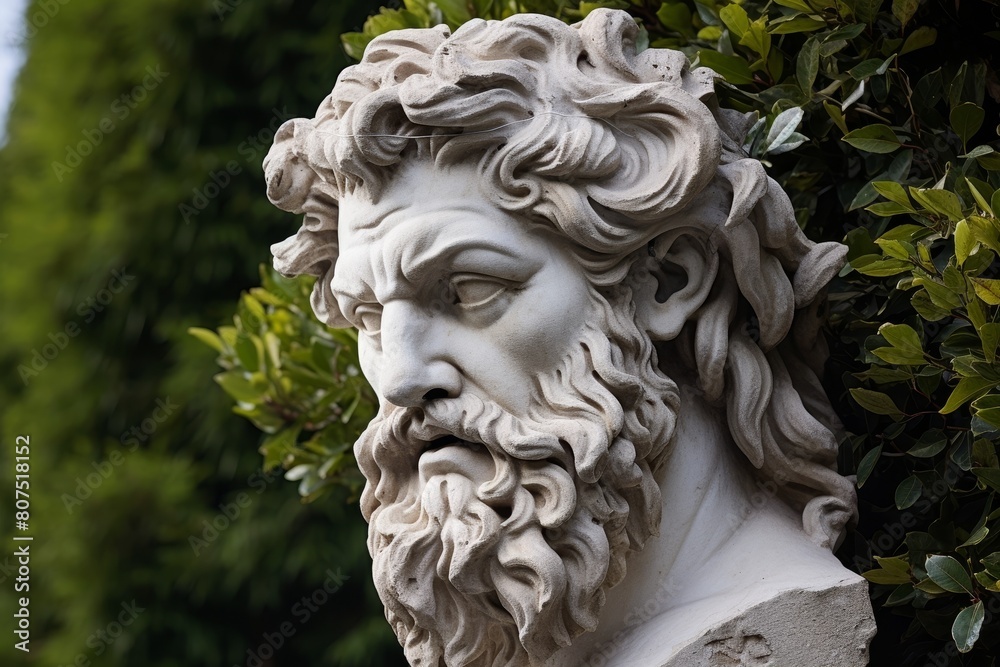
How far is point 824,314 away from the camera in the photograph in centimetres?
231

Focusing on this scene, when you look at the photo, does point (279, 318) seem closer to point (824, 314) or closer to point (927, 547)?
point (824, 314)

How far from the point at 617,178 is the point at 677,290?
21cm

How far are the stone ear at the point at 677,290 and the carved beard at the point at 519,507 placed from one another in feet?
0.20

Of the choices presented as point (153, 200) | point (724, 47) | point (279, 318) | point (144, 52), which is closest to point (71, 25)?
point (144, 52)

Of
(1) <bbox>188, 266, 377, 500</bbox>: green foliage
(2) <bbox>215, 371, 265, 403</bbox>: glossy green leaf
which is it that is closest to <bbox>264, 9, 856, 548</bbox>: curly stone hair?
(1) <bbox>188, 266, 377, 500</bbox>: green foliage

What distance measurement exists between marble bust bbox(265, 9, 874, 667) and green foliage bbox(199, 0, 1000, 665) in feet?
0.57

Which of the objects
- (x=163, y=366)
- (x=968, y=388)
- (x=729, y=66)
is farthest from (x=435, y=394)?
(x=163, y=366)

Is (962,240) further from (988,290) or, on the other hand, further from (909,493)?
(909,493)

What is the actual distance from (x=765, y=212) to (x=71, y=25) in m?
3.56

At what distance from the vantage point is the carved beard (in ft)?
6.56

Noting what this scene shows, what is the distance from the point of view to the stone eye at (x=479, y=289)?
6.75ft

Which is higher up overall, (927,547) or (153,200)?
(927,547)

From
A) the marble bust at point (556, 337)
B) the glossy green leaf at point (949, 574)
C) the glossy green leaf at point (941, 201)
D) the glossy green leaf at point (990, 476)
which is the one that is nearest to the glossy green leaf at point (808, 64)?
the marble bust at point (556, 337)

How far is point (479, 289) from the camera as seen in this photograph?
2059 millimetres
